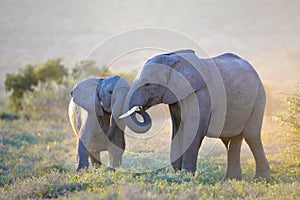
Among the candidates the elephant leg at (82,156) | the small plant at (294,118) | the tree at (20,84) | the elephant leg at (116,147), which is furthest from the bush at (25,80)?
the small plant at (294,118)

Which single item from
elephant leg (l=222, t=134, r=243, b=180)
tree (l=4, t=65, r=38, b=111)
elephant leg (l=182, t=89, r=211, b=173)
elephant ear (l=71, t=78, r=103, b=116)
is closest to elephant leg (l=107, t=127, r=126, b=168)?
elephant ear (l=71, t=78, r=103, b=116)

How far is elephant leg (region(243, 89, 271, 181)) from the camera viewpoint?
10.1m

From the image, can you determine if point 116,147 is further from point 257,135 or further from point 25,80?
point 25,80

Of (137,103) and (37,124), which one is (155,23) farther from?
(137,103)

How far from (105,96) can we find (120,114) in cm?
54

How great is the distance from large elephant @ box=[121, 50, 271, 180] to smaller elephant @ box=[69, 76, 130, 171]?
110 centimetres

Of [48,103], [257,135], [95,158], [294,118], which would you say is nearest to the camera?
[257,135]

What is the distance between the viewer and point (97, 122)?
413 inches

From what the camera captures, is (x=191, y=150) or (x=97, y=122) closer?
(x=191, y=150)

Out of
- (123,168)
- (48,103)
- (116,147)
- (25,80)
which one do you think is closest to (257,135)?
(123,168)

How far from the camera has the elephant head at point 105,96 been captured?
9.92m

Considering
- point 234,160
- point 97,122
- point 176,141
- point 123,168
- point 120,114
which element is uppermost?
point 120,114

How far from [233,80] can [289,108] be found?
6.63ft

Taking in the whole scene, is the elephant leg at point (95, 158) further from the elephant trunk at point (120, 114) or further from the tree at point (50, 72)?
the tree at point (50, 72)
